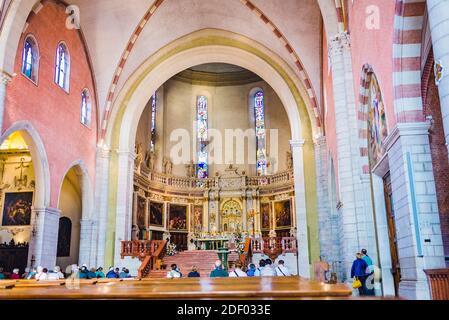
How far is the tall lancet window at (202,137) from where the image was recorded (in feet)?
94.6

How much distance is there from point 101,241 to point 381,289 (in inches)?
521

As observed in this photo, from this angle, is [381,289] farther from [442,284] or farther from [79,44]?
[79,44]

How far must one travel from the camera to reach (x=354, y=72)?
10.6 meters

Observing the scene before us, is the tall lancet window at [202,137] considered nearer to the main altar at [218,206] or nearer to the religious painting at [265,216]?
the main altar at [218,206]

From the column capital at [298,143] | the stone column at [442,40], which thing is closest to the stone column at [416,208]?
the stone column at [442,40]

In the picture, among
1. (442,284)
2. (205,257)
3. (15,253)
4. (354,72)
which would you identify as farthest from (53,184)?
(442,284)

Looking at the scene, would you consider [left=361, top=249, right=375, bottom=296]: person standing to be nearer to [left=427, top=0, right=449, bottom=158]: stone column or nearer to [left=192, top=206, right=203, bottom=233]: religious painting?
[left=427, top=0, right=449, bottom=158]: stone column

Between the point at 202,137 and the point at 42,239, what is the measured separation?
16249 mm

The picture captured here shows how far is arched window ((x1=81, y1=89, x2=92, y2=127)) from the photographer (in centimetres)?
1856

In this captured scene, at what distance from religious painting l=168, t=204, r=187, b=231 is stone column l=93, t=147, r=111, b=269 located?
23.9 feet

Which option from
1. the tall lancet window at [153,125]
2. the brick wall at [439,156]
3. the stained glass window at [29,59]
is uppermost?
the tall lancet window at [153,125]

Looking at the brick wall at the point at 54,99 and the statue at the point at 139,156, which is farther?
the statue at the point at 139,156

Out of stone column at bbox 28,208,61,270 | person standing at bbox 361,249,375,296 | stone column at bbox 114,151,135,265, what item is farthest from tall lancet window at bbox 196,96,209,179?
person standing at bbox 361,249,375,296

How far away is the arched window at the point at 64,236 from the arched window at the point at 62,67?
6195 millimetres
